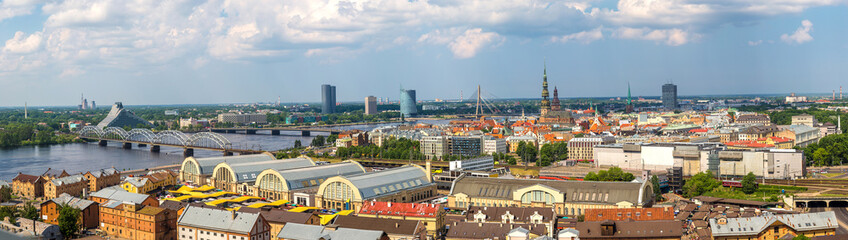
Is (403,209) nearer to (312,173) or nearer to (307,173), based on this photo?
(307,173)

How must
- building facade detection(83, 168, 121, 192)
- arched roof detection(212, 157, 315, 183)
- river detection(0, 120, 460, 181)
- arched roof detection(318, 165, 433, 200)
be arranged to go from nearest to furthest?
arched roof detection(318, 165, 433, 200) < arched roof detection(212, 157, 315, 183) < building facade detection(83, 168, 121, 192) < river detection(0, 120, 460, 181)

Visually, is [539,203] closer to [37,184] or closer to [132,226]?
[132,226]

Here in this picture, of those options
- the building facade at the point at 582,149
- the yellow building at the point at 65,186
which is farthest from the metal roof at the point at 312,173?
the building facade at the point at 582,149

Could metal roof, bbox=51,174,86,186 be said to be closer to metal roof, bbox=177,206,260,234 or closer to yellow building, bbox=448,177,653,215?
metal roof, bbox=177,206,260,234

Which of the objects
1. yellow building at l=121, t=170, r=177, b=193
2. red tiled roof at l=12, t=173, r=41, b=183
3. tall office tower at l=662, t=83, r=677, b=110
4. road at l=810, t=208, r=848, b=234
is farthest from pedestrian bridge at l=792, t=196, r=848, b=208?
tall office tower at l=662, t=83, r=677, b=110

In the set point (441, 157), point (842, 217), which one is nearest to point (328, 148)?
point (441, 157)

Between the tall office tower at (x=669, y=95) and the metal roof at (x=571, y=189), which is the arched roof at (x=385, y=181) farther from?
the tall office tower at (x=669, y=95)
